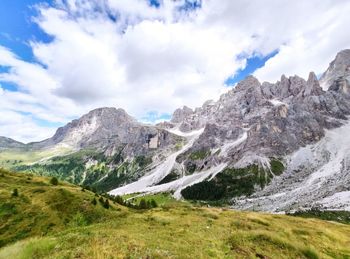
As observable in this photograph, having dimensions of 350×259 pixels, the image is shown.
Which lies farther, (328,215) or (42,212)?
(328,215)

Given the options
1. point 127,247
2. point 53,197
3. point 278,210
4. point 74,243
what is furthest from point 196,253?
point 278,210

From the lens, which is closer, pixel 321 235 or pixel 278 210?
pixel 321 235

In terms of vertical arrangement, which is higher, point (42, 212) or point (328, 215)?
point (328, 215)

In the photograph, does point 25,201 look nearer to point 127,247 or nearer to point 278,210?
point 127,247

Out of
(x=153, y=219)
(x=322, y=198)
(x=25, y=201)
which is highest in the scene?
(x=322, y=198)

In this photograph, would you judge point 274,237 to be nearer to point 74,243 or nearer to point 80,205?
point 74,243

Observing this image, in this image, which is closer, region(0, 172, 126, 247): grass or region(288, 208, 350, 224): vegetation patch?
region(0, 172, 126, 247): grass

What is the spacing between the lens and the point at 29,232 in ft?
169

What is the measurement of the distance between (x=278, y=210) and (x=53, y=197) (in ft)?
523

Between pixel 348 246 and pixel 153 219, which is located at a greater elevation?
pixel 153 219

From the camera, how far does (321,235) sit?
29609mm

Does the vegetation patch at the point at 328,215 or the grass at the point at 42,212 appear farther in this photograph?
the vegetation patch at the point at 328,215

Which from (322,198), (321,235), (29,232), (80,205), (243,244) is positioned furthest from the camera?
(322,198)

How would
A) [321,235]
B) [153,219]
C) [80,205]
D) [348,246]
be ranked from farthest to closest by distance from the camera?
[80,205]
[153,219]
[321,235]
[348,246]
